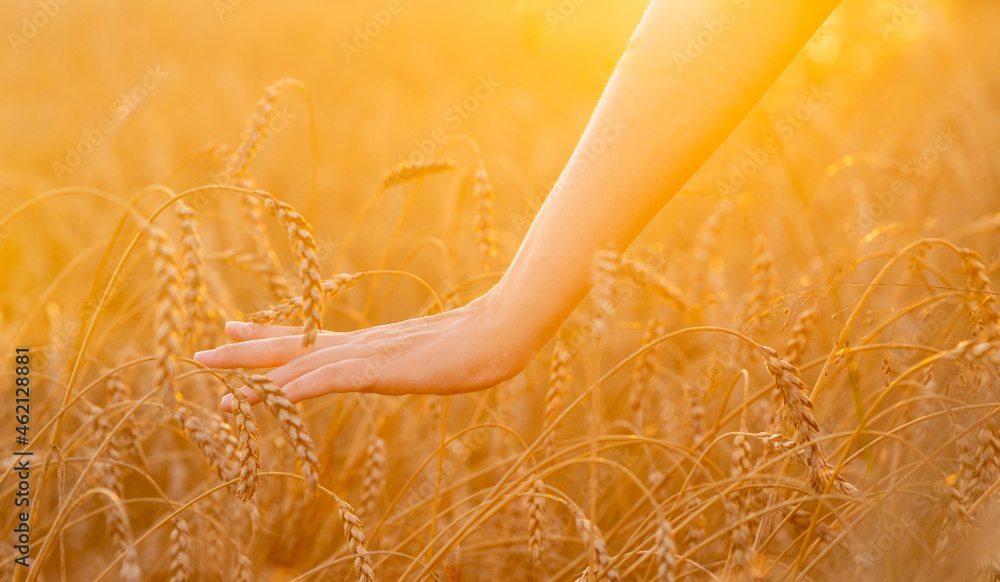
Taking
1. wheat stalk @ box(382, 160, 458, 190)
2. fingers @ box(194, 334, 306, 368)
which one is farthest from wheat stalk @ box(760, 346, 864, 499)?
wheat stalk @ box(382, 160, 458, 190)

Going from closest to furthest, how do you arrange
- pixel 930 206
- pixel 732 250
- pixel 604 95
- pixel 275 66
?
pixel 604 95 < pixel 930 206 < pixel 732 250 < pixel 275 66

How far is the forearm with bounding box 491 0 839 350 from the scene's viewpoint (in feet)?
3.31

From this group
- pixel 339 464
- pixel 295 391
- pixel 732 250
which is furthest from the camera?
pixel 732 250

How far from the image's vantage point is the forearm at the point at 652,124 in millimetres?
1009

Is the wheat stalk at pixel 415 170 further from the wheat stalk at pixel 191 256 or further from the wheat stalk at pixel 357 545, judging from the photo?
the wheat stalk at pixel 357 545

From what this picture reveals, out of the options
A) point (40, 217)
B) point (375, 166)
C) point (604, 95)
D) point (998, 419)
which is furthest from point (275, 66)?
point (998, 419)

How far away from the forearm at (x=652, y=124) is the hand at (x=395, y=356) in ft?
0.18

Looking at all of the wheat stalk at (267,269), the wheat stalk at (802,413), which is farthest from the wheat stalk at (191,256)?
the wheat stalk at (802,413)

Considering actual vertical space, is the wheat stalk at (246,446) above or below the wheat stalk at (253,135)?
below

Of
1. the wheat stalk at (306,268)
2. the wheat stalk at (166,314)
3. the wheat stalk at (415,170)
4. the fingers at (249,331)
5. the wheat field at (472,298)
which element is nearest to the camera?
the wheat stalk at (166,314)

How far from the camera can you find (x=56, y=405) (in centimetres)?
156

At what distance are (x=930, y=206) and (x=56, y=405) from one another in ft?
10.6

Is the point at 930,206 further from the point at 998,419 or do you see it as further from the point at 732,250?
the point at 998,419

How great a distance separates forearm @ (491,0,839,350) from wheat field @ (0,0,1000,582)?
11 centimetres
